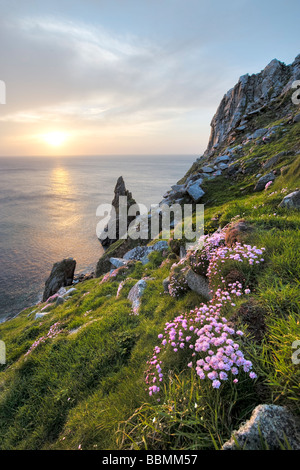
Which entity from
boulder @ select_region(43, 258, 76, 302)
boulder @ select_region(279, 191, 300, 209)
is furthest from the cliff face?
boulder @ select_region(279, 191, 300, 209)

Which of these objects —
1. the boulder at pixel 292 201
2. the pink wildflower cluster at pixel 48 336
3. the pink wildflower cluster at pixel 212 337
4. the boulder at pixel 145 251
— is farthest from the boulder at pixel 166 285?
the boulder at pixel 145 251

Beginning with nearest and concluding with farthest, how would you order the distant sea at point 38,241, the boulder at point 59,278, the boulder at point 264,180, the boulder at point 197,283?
the boulder at point 197,283
the boulder at point 264,180
the boulder at point 59,278
the distant sea at point 38,241

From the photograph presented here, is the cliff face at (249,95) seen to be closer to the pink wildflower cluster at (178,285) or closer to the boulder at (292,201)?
the boulder at (292,201)

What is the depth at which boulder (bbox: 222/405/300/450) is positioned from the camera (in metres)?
2.22

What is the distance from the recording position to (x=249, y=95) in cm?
7362

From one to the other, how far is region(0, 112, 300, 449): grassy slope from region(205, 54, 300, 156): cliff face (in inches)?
2261

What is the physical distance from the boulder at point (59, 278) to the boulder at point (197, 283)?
23702 millimetres

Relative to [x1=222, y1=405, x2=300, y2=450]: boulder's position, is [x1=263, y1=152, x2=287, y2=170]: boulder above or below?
above

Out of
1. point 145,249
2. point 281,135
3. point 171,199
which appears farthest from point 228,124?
point 145,249

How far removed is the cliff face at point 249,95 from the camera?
62406 mm

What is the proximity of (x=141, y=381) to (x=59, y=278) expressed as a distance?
2573 cm

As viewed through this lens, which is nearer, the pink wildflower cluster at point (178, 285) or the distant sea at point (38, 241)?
the pink wildflower cluster at point (178, 285)

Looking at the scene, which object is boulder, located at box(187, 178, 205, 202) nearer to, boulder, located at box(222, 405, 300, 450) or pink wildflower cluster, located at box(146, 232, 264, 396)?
pink wildflower cluster, located at box(146, 232, 264, 396)

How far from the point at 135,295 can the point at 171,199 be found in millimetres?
22117
